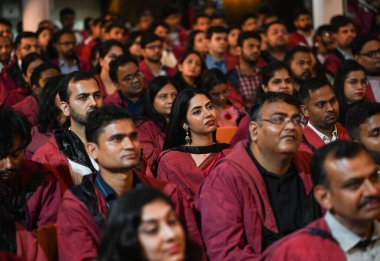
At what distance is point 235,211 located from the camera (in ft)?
10.8

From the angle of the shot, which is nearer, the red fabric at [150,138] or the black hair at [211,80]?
the red fabric at [150,138]

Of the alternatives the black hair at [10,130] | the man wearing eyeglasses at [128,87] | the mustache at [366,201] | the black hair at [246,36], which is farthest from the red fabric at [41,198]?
the black hair at [246,36]

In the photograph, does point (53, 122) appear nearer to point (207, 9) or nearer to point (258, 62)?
point (258, 62)

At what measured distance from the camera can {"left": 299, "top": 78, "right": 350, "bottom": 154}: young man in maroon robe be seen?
4.46 m

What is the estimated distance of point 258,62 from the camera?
7.75 metres

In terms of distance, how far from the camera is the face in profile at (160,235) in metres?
2.36

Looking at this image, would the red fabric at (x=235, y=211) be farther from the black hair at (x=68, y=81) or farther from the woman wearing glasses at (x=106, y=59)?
the woman wearing glasses at (x=106, y=59)

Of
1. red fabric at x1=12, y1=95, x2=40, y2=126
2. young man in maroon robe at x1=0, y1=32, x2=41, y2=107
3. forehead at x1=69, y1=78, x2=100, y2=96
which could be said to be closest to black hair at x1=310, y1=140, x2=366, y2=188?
forehead at x1=69, y1=78, x2=100, y2=96

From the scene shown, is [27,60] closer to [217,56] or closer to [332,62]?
[217,56]

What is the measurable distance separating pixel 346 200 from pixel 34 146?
8.14 feet

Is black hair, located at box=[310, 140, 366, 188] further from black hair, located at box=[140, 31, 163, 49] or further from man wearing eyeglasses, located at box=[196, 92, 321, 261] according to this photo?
black hair, located at box=[140, 31, 163, 49]

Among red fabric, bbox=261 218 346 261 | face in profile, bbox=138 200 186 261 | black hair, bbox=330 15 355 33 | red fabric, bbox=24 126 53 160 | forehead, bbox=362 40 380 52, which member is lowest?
red fabric, bbox=261 218 346 261

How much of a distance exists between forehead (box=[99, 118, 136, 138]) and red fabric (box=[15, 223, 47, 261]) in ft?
1.71

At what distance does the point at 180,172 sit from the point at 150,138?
0.91 meters
